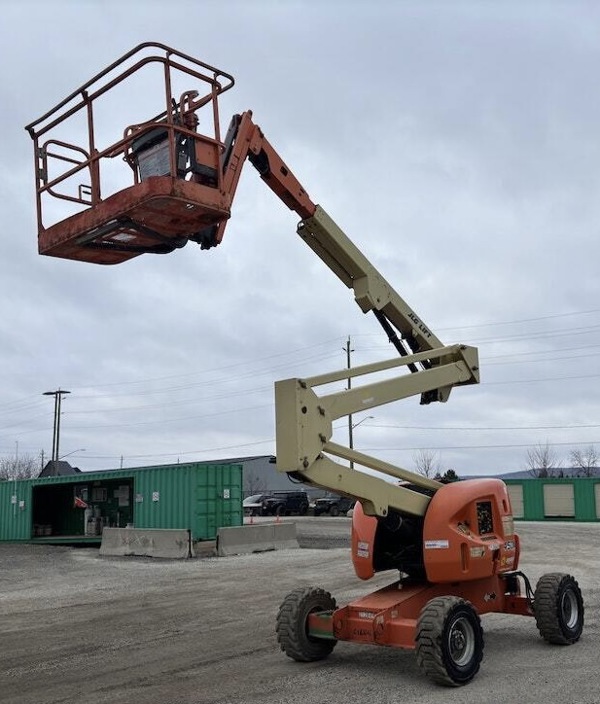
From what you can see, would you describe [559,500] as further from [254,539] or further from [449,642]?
[449,642]

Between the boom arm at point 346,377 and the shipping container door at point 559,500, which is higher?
the boom arm at point 346,377

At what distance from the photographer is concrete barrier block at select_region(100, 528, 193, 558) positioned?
69.4 feet

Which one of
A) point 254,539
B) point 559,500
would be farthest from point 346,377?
point 559,500

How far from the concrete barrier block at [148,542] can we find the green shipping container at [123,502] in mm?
471

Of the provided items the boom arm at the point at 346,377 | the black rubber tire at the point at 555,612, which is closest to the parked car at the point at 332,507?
the boom arm at the point at 346,377

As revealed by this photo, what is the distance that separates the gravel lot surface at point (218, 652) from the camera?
22.4ft

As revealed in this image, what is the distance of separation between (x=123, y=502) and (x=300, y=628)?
67.1 ft

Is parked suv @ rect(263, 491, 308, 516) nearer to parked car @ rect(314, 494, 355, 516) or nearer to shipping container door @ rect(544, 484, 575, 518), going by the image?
parked car @ rect(314, 494, 355, 516)

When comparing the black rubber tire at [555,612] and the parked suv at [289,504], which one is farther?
the parked suv at [289,504]

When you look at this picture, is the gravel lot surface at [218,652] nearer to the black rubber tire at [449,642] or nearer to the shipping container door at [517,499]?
the black rubber tire at [449,642]

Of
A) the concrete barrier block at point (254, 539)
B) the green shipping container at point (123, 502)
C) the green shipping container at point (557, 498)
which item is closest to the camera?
the concrete barrier block at point (254, 539)

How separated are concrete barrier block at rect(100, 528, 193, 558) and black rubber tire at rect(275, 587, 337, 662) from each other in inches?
538

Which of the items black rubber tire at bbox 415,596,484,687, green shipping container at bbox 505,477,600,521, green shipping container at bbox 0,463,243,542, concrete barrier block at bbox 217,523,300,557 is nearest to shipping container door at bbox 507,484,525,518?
green shipping container at bbox 505,477,600,521

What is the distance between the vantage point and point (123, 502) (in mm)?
27031
